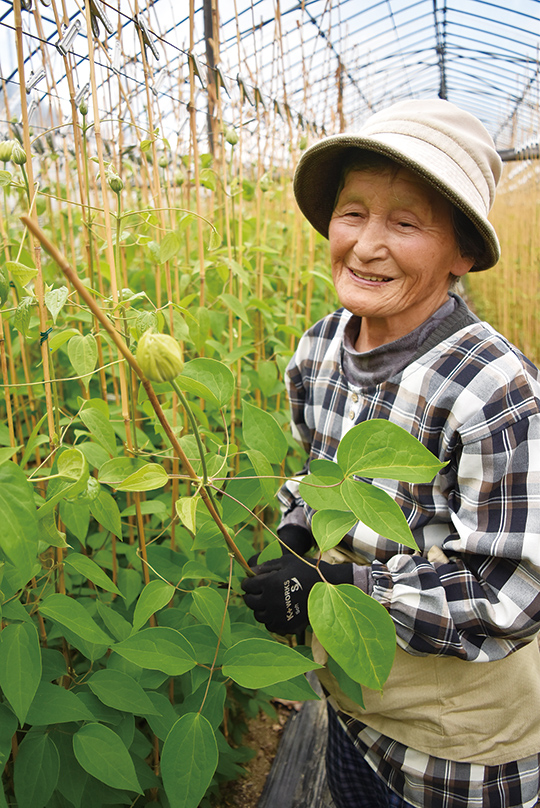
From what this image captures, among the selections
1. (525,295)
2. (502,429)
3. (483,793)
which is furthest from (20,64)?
(525,295)

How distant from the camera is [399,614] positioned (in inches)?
26.9

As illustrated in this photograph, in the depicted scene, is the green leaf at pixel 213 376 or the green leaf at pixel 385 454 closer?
the green leaf at pixel 385 454

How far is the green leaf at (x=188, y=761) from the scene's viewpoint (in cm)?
50

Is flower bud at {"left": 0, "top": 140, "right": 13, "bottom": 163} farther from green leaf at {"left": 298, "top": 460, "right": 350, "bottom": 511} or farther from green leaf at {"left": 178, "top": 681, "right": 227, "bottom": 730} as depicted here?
green leaf at {"left": 178, "top": 681, "right": 227, "bottom": 730}

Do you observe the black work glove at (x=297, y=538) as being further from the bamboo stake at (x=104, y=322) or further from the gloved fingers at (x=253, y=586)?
the bamboo stake at (x=104, y=322)

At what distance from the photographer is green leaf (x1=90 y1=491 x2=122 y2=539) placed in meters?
0.61

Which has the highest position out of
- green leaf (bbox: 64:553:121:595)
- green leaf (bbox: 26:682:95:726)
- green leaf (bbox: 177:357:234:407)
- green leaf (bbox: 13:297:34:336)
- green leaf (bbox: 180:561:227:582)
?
green leaf (bbox: 13:297:34:336)

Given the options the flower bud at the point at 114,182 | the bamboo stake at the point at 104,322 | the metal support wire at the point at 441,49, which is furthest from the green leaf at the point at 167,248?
the metal support wire at the point at 441,49

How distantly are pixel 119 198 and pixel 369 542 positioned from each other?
59cm

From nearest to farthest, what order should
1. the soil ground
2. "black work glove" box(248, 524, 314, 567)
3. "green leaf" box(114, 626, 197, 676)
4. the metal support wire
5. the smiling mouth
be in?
"green leaf" box(114, 626, 197, 676) < the smiling mouth < "black work glove" box(248, 524, 314, 567) < the soil ground < the metal support wire

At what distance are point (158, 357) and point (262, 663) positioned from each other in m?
0.35

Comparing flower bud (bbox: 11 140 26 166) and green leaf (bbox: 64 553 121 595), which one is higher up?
flower bud (bbox: 11 140 26 166)

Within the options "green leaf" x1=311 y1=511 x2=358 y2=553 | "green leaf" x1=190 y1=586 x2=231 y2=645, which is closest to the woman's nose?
"green leaf" x1=311 y1=511 x2=358 y2=553

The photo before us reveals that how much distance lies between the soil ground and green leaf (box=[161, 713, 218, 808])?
0.57 m
